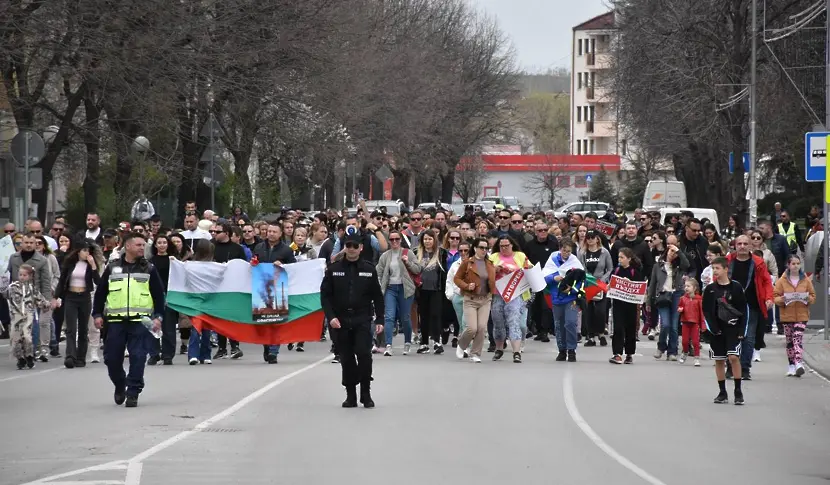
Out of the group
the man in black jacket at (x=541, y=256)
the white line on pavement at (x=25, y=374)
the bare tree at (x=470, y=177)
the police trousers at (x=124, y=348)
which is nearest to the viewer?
the police trousers at (x=124, y=348)

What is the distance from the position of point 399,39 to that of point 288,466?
54.6m

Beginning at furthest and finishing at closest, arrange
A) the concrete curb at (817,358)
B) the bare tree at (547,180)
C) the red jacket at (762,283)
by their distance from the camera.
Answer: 1. the bare tree at (547,180)
2. the concrete curb at (817,358)
3. the red jacket at (762,283)

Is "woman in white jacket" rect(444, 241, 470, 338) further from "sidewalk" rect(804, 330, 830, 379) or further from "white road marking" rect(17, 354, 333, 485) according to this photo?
"sidewalk" rect(804, 330, 830, 379)

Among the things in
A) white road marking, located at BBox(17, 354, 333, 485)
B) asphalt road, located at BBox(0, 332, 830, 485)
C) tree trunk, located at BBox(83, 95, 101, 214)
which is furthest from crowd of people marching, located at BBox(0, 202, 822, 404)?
tree trunk, located at BBox(83, 95, 101, 214)

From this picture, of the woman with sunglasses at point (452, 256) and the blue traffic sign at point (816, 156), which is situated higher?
the blue traffic sign at point (816, 156)

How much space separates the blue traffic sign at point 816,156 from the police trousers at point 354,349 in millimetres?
10660

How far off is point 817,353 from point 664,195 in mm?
42543

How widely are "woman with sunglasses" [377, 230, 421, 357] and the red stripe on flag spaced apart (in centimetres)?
105

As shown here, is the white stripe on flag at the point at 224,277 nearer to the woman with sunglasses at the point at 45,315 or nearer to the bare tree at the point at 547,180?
the woman with sunglasses at the point at 45,315

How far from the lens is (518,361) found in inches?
782

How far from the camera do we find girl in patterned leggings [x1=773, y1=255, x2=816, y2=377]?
18.0 metres

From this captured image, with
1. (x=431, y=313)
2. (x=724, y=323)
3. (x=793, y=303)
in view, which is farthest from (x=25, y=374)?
(x=793, y=303)

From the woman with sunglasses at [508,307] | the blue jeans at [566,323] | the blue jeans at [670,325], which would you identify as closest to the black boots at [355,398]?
the woman with sunglasses at [508,307]

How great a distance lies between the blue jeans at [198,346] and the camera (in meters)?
19.5
